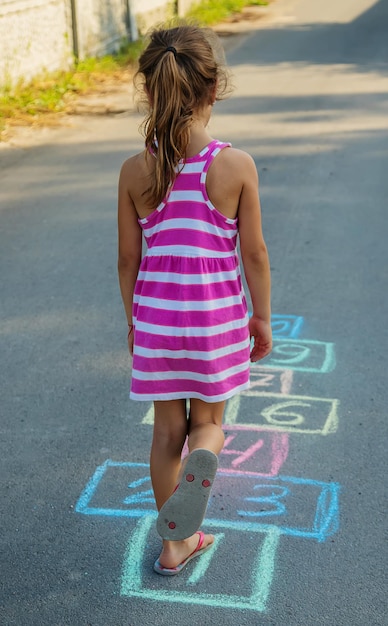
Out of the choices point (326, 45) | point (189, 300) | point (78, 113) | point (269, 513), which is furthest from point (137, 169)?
point (326, 45)

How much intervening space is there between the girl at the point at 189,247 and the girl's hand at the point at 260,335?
10cm

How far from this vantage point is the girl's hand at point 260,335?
283 centimetres

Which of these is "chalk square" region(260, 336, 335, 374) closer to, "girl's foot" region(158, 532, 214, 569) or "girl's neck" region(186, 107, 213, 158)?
"girl's foot" region(158, 532, 214, 569)

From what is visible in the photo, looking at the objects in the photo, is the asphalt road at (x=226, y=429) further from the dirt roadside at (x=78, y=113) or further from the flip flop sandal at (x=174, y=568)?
the dirt roadside at (x=78, y=113)

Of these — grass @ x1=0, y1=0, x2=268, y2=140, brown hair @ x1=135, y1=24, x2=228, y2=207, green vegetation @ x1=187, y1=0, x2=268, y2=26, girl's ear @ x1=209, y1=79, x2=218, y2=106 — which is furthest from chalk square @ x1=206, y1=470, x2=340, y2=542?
green vegetation @ x1=187, y1=0, x2=268, y2=26

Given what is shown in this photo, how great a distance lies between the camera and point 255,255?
8.93 ft

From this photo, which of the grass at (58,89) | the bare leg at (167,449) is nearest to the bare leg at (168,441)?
the bare leg at (167,449)

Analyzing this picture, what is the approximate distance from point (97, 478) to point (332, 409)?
3.92 ft

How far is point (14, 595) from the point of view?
278cm

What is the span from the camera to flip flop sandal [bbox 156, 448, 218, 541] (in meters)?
2.49

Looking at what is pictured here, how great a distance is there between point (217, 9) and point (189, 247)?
17617 millimetres

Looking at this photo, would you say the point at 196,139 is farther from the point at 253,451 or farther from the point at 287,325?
the point at 287,325

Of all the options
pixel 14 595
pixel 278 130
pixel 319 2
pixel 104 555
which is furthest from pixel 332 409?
pixel 319 2

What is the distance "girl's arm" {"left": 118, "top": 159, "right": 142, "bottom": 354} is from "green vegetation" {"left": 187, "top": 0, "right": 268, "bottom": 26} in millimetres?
15513
